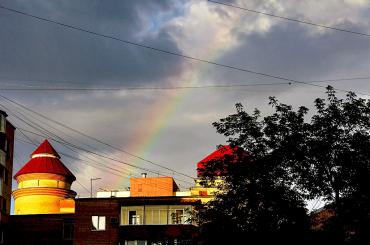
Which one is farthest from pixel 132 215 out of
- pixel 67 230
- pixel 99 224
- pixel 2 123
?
pixel 2 123

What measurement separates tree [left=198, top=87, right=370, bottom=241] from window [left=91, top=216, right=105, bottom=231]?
33.2m

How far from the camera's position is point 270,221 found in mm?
24406

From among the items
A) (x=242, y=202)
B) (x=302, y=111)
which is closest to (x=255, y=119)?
(x=302, y=111)

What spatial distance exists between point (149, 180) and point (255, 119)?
189 feet

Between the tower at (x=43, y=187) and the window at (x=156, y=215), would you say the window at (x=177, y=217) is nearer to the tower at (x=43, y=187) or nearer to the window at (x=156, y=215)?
the window at (x=156, y=215)

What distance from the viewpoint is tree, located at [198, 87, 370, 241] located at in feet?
79.3

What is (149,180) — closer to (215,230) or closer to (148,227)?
(148,227)

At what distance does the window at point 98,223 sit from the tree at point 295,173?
1307 inches

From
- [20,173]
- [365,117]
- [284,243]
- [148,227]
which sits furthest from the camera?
[20,173]

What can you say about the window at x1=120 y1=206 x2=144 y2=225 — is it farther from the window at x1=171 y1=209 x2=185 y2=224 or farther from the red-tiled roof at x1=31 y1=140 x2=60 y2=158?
the red-tiled roof at x1=31 y1=140 x2=60 y2=158

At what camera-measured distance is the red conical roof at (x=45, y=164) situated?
8156 centimetres

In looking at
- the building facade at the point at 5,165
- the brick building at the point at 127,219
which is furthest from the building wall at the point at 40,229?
the building facade at the point at 5,165

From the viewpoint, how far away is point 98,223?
58375 millimetres

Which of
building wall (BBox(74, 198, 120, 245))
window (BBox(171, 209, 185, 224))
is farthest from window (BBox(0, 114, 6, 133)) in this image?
window (BBox(171, 209, 185, 224))
